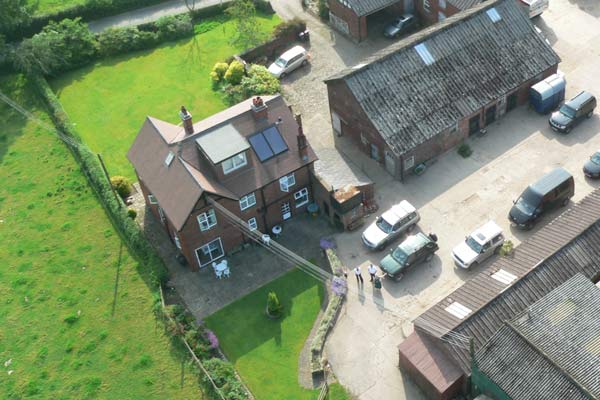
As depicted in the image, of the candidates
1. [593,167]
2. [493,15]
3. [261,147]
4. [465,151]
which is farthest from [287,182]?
[493,15]

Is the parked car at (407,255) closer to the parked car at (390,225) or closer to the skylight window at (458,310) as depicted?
the parked car at (390,225)

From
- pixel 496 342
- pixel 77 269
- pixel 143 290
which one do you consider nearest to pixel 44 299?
pixel 77 269

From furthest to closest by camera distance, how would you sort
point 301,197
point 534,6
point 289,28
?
point 289,28, point 534,6, point 301,197

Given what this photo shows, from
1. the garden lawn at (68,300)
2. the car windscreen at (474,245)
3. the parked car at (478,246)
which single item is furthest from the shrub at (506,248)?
the garden lawn at (68,300)

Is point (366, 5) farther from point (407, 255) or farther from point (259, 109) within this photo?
point (407, 255)

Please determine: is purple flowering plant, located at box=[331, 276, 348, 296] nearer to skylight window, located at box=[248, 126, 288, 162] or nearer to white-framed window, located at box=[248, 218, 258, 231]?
white-framed window, located at box=[248, 218, 258, 231]

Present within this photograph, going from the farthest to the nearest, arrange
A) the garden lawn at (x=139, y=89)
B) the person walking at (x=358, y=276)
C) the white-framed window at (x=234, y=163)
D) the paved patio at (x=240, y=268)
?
the garden lawn at (x=139, y=89), the paved patio at (x=240, y=268), the white-framed window at (x=234, y=163), the person walking at (x=358, y=276)

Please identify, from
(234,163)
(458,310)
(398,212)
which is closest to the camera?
(458,310)

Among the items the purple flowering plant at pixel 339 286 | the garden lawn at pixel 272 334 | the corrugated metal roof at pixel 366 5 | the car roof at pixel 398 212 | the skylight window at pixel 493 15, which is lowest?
the garden lawn at pixel 272 334
